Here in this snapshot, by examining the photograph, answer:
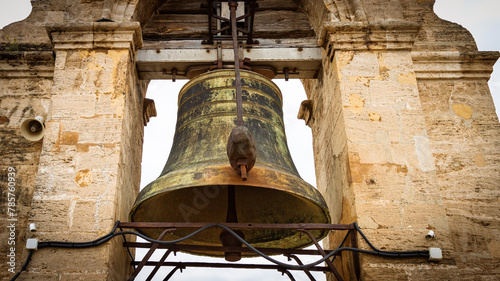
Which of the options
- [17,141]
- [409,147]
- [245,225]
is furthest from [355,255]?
[17,141]

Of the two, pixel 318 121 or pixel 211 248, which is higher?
pixel 318 121

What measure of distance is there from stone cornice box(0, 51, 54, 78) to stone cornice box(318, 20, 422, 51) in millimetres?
2328

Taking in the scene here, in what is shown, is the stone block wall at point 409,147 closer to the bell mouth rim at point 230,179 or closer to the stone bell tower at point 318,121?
the stone bell tower at point 318,121

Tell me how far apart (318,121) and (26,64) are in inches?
102

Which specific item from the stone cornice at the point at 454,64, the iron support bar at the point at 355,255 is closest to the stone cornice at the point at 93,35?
the iron support bar at the point at 355,255

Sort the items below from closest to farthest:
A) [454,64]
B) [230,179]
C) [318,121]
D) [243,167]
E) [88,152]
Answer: [243,167] → [230,179] → [88,152] → [454,64] → [318,121]

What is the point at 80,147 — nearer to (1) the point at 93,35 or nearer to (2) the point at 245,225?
(1) the point at 93,35

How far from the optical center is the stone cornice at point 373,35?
433cm

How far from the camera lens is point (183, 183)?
320 centimetres

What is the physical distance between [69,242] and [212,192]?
1.25 m

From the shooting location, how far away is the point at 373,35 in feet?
14.3

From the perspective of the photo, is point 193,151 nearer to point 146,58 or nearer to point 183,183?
point 183,183

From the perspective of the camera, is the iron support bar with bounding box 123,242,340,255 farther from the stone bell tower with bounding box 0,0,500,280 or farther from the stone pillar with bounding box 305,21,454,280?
the stone pillar with bounding box 305,21,454,280

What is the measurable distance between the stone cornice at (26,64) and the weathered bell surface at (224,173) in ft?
4.17
